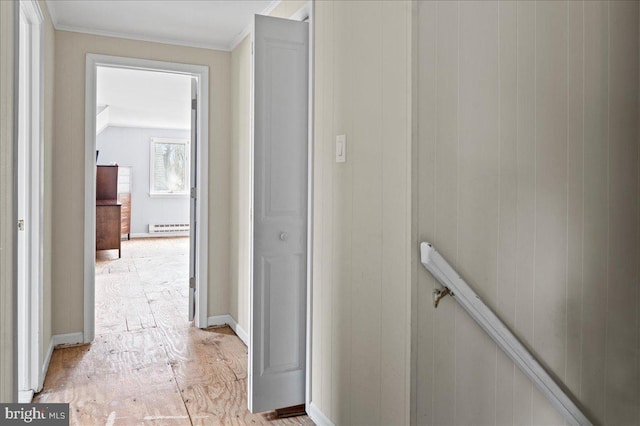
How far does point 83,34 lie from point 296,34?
2036 millimetres

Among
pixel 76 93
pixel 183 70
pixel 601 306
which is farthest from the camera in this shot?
pixel 183 70

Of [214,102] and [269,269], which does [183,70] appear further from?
[269,269]

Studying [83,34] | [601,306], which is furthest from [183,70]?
[601,306]

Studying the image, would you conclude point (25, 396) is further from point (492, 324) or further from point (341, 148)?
point (492, 324)

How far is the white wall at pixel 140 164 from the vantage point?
9.83 metres

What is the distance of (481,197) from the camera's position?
69.2 inches

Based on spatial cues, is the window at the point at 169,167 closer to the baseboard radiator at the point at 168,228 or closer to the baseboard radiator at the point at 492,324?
the baseboard radiator at the point at 168,228

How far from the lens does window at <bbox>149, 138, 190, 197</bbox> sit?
1028 centimetres

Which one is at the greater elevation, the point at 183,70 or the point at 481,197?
the point at 183,70

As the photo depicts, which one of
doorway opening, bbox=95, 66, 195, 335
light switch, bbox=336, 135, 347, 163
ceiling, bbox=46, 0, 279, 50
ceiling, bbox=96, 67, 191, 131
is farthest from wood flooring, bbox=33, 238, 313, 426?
ceiling, bbox=46, 0, 279, 50

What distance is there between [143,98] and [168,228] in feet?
13.5

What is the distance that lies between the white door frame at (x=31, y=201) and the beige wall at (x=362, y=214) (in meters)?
1.55

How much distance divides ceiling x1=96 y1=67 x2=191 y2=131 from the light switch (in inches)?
94.6

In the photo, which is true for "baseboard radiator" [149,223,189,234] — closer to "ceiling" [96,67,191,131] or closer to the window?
the window
